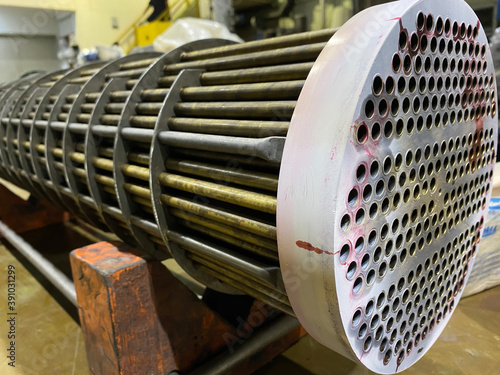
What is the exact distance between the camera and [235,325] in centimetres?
144

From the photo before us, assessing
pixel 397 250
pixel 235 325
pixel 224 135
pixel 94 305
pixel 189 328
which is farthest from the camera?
pixel 235 325

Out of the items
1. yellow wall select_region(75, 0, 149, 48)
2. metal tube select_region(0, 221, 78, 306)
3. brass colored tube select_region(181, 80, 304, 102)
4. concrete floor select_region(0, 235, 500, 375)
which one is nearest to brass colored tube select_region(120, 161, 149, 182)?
brass colored tube select_region(181, 80, 304, 102)

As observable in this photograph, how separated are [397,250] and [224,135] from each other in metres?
0.45

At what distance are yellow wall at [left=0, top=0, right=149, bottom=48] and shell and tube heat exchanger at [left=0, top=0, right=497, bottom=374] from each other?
6.79m

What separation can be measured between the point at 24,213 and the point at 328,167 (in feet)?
9.43

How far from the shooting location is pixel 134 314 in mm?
1154

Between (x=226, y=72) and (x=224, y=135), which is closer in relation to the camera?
(x=224, y=135)

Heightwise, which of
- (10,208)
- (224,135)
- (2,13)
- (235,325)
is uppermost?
(2,13)

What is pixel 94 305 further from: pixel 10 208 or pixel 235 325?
pixel 10 208

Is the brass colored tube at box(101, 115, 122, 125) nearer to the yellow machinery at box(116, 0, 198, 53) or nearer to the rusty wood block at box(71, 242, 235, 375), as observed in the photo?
the rusty wood block at box(71, 242, 235, 375)

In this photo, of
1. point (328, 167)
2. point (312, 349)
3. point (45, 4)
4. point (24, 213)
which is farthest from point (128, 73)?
point (45, 4)

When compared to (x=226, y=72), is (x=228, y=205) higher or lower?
lower

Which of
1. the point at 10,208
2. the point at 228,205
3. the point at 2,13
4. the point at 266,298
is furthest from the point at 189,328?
the point at 2,13

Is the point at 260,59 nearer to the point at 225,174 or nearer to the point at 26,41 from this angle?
the point at 225,174
